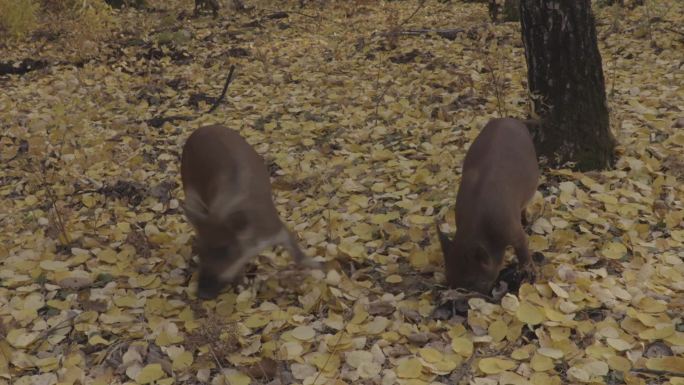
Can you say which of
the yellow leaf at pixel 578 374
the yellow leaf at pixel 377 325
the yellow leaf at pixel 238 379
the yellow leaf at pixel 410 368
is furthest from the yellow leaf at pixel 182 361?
the yellow leaf at pixel 578 374

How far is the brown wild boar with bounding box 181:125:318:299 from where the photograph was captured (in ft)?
11.9

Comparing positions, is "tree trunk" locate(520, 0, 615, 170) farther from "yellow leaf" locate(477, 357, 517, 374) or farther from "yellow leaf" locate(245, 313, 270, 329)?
"yellow leaf" locate(245, 313, 270, 329)

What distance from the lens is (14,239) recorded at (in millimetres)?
4762

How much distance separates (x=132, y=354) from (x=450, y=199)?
2.48 m

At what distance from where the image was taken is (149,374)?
10.5 feet

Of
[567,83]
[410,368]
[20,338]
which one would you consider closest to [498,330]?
[410,368]

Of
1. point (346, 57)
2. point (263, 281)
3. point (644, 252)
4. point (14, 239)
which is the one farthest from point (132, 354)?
point (346, 57)

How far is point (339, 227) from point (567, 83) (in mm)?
2018

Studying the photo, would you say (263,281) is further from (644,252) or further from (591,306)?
(644,252)

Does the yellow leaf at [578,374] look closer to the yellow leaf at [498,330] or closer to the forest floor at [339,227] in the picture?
the forest floor at [339,227]

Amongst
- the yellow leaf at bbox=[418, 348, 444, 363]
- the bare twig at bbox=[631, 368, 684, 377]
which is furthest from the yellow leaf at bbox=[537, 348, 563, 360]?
the yellow leaf at bbox=[418, 348, 444, 363]

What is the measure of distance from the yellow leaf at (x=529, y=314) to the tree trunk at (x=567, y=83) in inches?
73.7

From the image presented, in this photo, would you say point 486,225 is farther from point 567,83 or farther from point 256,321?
point 567,83

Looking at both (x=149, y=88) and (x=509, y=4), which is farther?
(x=509, y=4)
